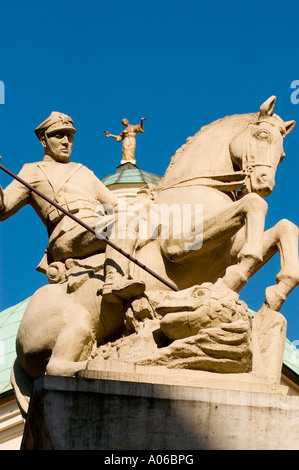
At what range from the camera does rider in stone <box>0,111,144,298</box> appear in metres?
13.3

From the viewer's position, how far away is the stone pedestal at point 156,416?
10.5 metres

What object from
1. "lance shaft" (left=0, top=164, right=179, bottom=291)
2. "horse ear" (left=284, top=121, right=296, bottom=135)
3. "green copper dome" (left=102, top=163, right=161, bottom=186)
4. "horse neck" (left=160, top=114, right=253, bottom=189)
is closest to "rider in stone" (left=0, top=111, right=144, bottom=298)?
"lance shaft" (left=0, top=164, right=179, bottom=291)

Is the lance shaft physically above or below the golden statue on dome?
below

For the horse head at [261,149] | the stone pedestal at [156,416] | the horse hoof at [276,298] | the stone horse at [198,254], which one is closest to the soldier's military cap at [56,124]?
the stone horse at [198,254]

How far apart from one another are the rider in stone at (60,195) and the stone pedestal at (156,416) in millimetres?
2623

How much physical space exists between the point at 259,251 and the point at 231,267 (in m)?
0.32

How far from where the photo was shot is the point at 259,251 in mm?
12312

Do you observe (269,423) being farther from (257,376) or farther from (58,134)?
(58,134)

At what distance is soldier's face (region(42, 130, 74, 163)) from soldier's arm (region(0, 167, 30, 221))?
0.55m

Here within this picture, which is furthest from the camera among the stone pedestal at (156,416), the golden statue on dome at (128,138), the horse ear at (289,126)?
the golden statue on dome at (128,138)

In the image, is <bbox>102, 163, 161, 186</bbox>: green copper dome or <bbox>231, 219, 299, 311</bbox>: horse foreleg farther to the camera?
<bbox>102, 163, 161, 186</bbox>: green copper dome

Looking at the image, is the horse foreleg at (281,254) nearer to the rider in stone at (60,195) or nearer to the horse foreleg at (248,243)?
the horse foreleg at (248,243)

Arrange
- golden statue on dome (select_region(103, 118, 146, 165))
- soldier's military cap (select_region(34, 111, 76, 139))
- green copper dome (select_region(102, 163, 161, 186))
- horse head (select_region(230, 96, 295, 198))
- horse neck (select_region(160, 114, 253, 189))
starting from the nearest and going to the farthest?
horse head (select_region(230, 96, 295, 198))
horse neck (select_region(160, 114, 253, 189))
soldier's military cap (select_region(34, 111, 76, 139))
golden statue on dome (select_region(103, 118, 146, 165))
green copper dome (select_region(102, 163, 161, 186))

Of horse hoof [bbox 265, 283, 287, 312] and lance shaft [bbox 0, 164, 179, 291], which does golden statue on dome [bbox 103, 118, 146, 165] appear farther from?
horse hoof [bbox 265, 283, 287, 312]
